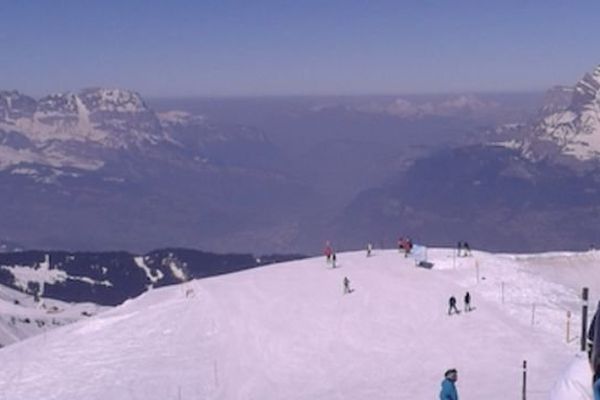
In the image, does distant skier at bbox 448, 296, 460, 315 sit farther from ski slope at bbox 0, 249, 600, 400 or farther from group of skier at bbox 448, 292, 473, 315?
ski slope at bbox 0, 249, 600, 400

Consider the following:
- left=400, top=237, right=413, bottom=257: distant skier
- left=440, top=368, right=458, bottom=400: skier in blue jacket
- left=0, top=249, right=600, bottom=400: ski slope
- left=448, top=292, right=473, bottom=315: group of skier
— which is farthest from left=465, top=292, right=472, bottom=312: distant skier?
left=440, top=368, right=458, bottom=400: skier in blue jacket

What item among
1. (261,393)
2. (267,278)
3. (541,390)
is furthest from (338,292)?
(541,390)

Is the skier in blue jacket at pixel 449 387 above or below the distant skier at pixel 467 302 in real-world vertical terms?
above

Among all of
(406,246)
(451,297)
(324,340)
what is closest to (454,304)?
(451,297)

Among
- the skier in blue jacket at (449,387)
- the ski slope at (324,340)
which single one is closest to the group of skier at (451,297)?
the skier in blue jacket at (449,387)

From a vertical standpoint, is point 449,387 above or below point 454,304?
above

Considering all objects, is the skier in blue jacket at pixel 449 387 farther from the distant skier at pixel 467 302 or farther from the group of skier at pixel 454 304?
the distant skier at pixel 467 302

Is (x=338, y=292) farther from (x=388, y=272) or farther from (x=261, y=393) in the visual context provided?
(x=261, y=393)

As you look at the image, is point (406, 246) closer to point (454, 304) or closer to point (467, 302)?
point (467, 302)

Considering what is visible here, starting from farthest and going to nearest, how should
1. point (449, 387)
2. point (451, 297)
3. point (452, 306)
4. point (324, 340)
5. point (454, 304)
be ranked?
point (451, 297) → point (452, 306) → point (454, 304) → point (324, 340) → point (449, 387)
